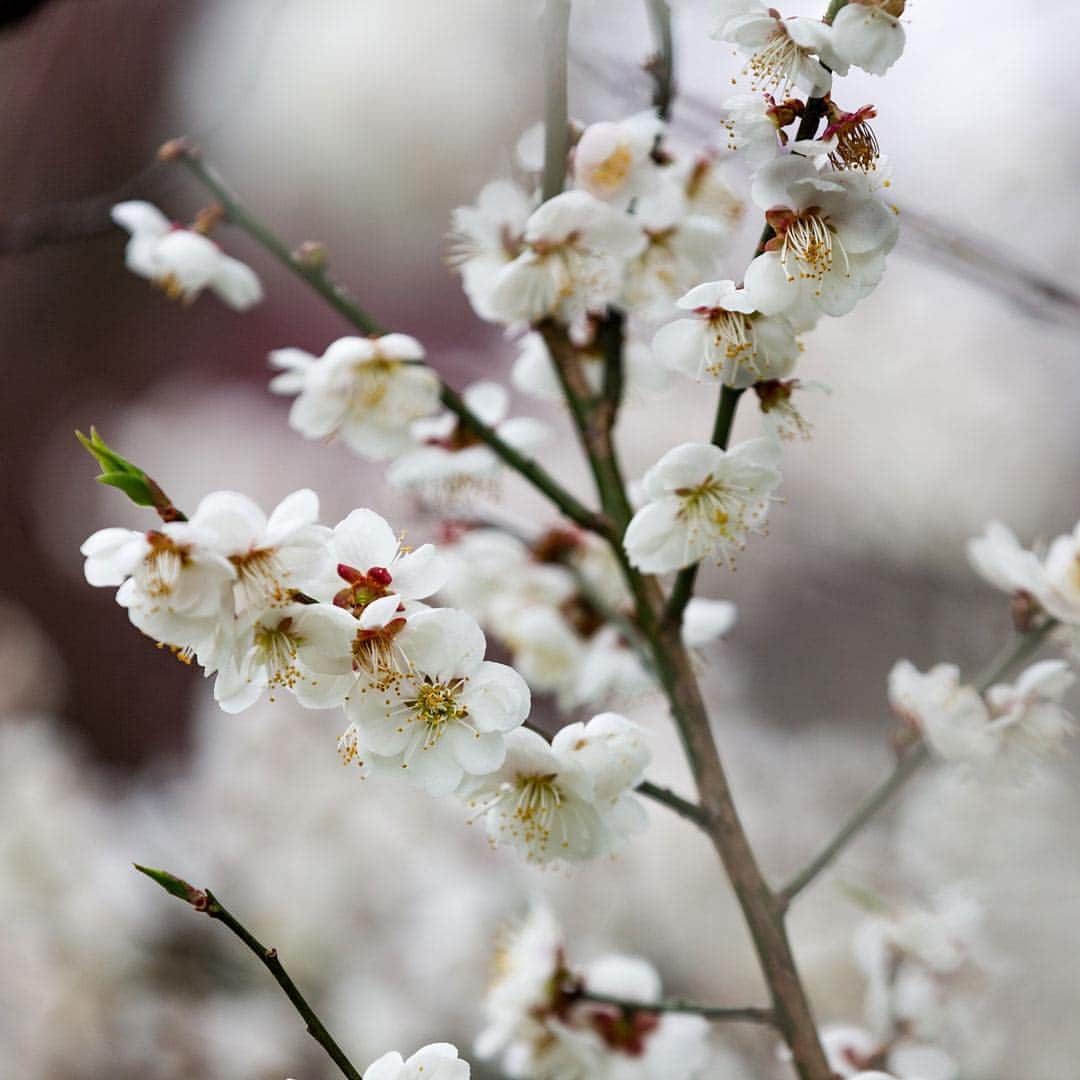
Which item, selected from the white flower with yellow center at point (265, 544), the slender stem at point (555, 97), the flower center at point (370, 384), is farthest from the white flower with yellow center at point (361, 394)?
the white flower with yellow center at point (265, 544)

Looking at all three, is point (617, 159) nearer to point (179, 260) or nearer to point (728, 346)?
point (728, 346)

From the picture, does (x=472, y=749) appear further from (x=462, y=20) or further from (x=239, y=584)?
(x=462, y=20)

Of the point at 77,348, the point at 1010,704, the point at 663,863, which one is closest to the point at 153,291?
the point at 77,348

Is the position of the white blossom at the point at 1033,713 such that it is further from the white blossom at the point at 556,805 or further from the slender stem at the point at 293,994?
the slender stem at the point at 293,994

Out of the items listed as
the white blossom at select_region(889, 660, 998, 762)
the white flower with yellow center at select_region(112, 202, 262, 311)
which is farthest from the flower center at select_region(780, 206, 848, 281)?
the white flower with yellow center at select_region(112, 202, 262, 311)

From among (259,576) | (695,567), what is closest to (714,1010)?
(695,567)
